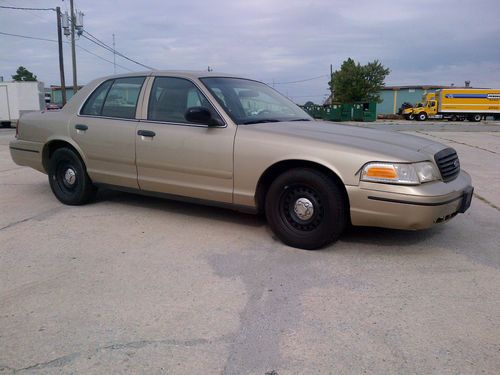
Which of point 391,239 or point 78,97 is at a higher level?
point 78,97

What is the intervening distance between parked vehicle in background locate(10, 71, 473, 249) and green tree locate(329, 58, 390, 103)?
5568 cm

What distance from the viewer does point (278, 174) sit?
14.1 feet

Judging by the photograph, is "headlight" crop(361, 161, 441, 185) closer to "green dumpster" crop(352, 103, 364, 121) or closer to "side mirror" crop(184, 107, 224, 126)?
"side mirror" crop(184, 107, 224, 126)

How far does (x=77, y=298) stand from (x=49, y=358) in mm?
728

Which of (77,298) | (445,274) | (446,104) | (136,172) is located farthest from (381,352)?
(446,104)

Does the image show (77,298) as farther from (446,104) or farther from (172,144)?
(446,104)

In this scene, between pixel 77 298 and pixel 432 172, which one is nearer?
pixel 77 298

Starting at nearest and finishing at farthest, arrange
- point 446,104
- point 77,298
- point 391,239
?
point 77,298
point 391,239
point 446,104

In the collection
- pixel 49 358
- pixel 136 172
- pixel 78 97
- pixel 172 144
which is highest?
pixel 78 97

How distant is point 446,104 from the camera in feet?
152

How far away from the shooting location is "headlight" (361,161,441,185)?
12.2 feet

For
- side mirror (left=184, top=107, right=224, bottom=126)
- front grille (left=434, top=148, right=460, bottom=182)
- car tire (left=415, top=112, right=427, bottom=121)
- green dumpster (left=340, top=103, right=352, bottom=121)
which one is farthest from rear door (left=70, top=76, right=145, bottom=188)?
car tire (left=415, top=112, right=427, bottom=121)

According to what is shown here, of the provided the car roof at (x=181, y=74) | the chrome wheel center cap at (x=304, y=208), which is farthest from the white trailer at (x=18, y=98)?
the chrome wheel center cap at (x=304, y=208)

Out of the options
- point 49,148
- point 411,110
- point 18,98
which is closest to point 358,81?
point 411,110
